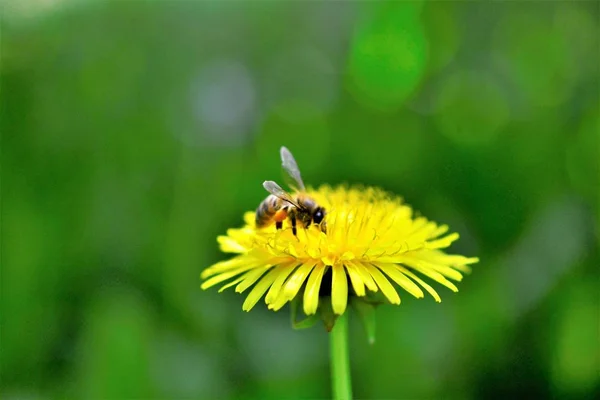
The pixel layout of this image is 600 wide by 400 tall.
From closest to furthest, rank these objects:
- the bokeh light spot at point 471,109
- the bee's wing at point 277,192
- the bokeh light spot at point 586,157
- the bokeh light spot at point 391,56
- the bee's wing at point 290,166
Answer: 1. the bee's wing at point 277,192
2. the bee's wing at point 290,166
3. the bokeh light spot at point 586,157
4. the bokeh light spot at point 471,109
5. the bokeh light spot at point 391,56

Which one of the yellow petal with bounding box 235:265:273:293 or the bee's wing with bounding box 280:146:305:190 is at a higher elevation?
the bee's wing with bounding box 280:146:305:190

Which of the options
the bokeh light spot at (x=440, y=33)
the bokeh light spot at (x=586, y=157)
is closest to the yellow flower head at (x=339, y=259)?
the bokeh light spot at (x=586, y=157)

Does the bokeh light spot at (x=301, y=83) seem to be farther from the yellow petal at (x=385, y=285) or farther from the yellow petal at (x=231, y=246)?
the yellow petal at (x=385, y=285)

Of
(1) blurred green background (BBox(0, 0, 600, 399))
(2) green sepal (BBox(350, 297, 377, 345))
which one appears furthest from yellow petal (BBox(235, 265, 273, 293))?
(1) blurred green background (BBox(0, 0, 600, 399))

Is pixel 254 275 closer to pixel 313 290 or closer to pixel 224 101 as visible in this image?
pixel 313 290

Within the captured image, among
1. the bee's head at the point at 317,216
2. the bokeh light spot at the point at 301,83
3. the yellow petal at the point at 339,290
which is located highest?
the bokeh light spot at the point at 301,83

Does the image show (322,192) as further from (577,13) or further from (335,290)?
(577,13)

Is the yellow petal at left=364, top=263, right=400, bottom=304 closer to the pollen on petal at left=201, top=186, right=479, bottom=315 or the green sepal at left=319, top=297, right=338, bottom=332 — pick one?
the pollen on petal at left=201, top=186, right=479, bottom=315
